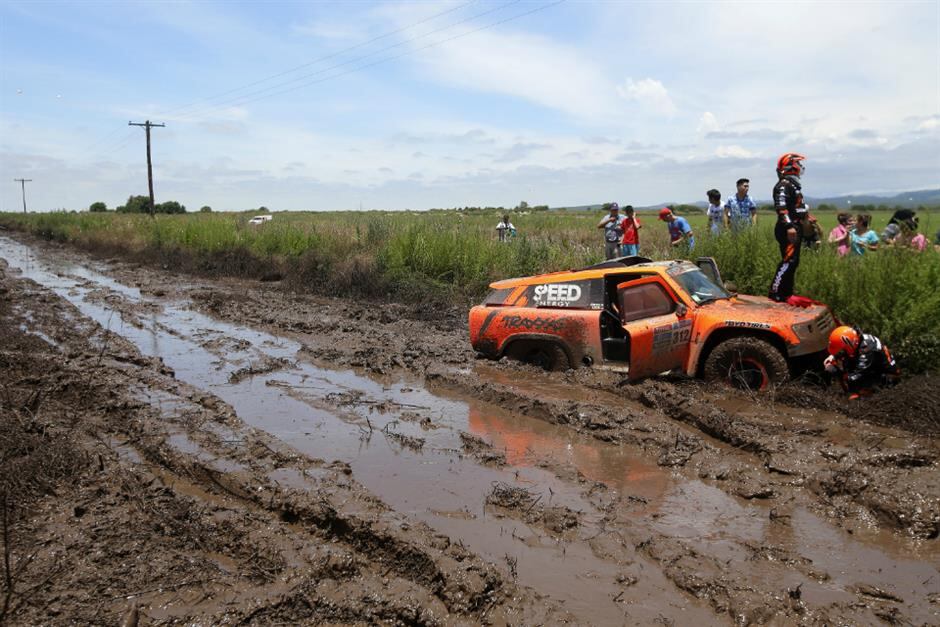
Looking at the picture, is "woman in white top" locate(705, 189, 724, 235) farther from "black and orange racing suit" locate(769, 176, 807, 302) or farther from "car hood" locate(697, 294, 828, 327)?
"car hood" locate(697, 294, 828, 327)

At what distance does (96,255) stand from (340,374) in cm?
3054

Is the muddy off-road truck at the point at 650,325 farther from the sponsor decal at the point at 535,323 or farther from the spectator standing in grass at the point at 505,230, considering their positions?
the spectator standing in grass at the point at 505,230

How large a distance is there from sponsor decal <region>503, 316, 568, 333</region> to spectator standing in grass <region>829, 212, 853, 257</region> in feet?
17.2

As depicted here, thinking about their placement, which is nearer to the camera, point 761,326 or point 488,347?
point 761,326

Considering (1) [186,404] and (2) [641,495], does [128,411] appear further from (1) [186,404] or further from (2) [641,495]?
(2) [641,495]

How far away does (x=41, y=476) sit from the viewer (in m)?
5.53

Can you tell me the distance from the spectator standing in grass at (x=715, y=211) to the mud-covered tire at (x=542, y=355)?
20.2ft

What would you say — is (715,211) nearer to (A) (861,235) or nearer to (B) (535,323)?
(A) (861,235)

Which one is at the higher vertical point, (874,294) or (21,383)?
(874,294)

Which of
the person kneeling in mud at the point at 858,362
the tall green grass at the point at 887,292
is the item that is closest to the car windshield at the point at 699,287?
the person kneeling in mud at the point at 858,362

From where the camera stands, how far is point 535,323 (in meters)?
9.30

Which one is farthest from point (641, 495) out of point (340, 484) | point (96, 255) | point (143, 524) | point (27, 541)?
point (96, 255)

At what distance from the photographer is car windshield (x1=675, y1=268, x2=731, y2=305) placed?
848 centimetres

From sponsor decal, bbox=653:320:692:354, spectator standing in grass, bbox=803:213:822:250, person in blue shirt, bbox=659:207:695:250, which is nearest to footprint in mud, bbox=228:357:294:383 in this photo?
sponsor decal, bbox=653:320:692:354
